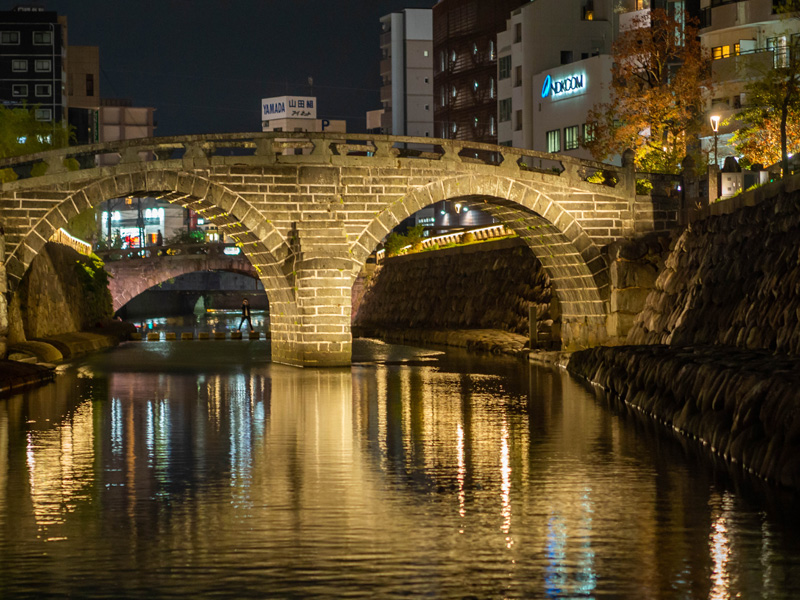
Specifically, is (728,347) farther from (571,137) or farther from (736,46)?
(571,137)

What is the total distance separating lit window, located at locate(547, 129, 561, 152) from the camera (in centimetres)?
6706

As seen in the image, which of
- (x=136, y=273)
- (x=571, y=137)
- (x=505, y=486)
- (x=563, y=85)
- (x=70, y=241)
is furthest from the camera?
(x=136, y=273)

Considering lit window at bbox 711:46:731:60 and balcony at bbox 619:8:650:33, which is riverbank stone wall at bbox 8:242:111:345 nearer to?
balcony at bbox 619:8:650:33

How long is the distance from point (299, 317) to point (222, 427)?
1427 cm

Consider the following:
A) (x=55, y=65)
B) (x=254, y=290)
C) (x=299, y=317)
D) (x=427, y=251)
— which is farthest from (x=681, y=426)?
(x=254, y=290)

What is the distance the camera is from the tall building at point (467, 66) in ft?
274

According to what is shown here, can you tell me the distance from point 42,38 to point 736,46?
64.4 metres

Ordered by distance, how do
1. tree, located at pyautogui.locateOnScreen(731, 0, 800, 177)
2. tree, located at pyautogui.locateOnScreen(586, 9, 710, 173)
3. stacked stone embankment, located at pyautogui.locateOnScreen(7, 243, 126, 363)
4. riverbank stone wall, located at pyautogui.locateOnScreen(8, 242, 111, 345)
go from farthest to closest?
tree, located at pyautogui.locateOnScreen(586, 9, 710, 173), tree, located at pyautogui.locateOnScreen(731, 0, 800, 177), riverbank stone wall, located at pyautogui.locateOnScreen(8, 242, 111, 345), stacked stone embankment, located at pyautogui.locateOnScreen(7, 243, 126, 363)

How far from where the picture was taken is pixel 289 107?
508 ft

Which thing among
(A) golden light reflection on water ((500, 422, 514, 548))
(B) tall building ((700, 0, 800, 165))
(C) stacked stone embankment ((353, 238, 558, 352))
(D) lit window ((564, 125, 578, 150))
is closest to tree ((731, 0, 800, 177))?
(B) tall building ((700, 0, 800, 165))

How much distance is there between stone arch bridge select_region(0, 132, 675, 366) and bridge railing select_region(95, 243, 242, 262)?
3613 centimetres

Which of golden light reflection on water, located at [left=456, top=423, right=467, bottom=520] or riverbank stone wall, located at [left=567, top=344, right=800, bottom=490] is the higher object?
riverbank stone wall, located at [left=567, top=344, right=800, bottom=490]

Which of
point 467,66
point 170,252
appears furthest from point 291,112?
point 170,252

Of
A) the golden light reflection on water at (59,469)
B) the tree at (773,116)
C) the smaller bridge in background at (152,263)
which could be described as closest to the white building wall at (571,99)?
the tree at (773,116)
